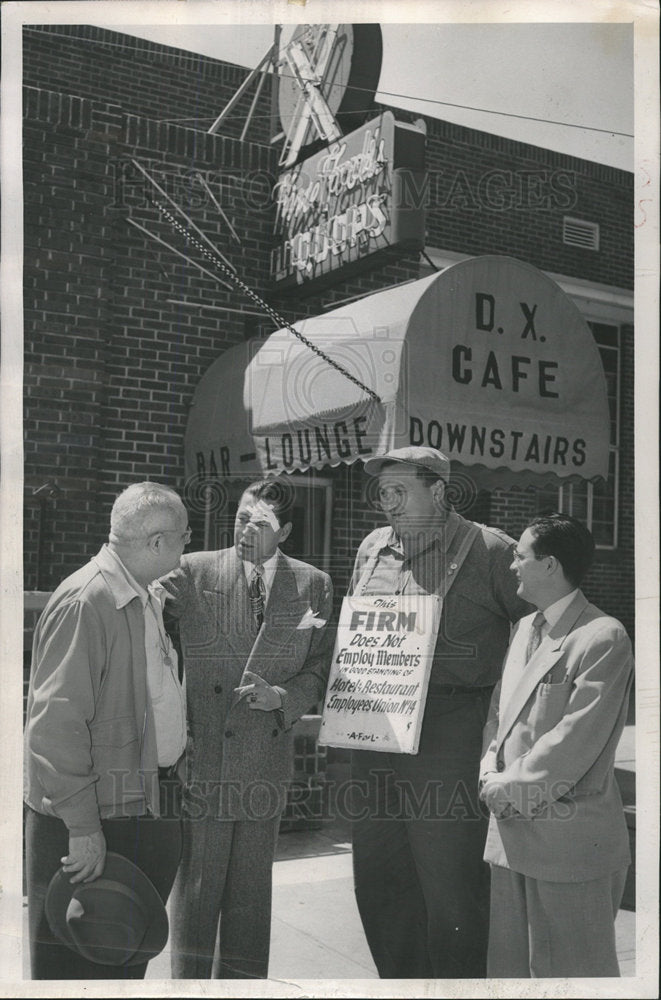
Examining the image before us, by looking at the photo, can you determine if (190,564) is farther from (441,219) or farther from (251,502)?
(441,219)

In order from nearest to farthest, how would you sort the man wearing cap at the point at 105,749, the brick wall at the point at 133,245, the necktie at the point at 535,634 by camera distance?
the man wearing cap at the point at 105,749
the necktie at the point at 535,634
the brick wall at the point at 133,245

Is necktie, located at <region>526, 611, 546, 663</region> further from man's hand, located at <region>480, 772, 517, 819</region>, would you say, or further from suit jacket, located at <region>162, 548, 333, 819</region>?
suit jacket, located at <region>162, 548, 333, 819</region>

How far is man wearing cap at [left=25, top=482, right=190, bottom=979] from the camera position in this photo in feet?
9.98

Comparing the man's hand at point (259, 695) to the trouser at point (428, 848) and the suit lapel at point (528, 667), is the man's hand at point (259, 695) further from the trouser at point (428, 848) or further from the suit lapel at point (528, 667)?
the suit lapel at point (528, 667)

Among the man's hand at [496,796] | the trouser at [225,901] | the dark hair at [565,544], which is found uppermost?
the dark hair at [565,544]

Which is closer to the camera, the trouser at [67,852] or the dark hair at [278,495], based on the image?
the trouser at [67,852]

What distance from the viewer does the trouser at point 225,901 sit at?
343cm

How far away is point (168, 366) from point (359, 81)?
1.79 meters

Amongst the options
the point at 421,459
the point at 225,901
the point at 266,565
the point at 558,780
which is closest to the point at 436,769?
the point at 558,780

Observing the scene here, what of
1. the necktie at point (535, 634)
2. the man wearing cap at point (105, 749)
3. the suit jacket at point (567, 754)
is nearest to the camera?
the man wearing cap at point (105, 749)

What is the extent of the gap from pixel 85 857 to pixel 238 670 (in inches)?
34.5

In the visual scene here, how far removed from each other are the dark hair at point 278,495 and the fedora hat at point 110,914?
59.0 inches

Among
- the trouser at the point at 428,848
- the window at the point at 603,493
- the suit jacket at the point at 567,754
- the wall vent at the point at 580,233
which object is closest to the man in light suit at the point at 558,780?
the suit jacket at the point at 567,754

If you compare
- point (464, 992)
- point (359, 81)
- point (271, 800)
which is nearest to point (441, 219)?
point (359, 81)
